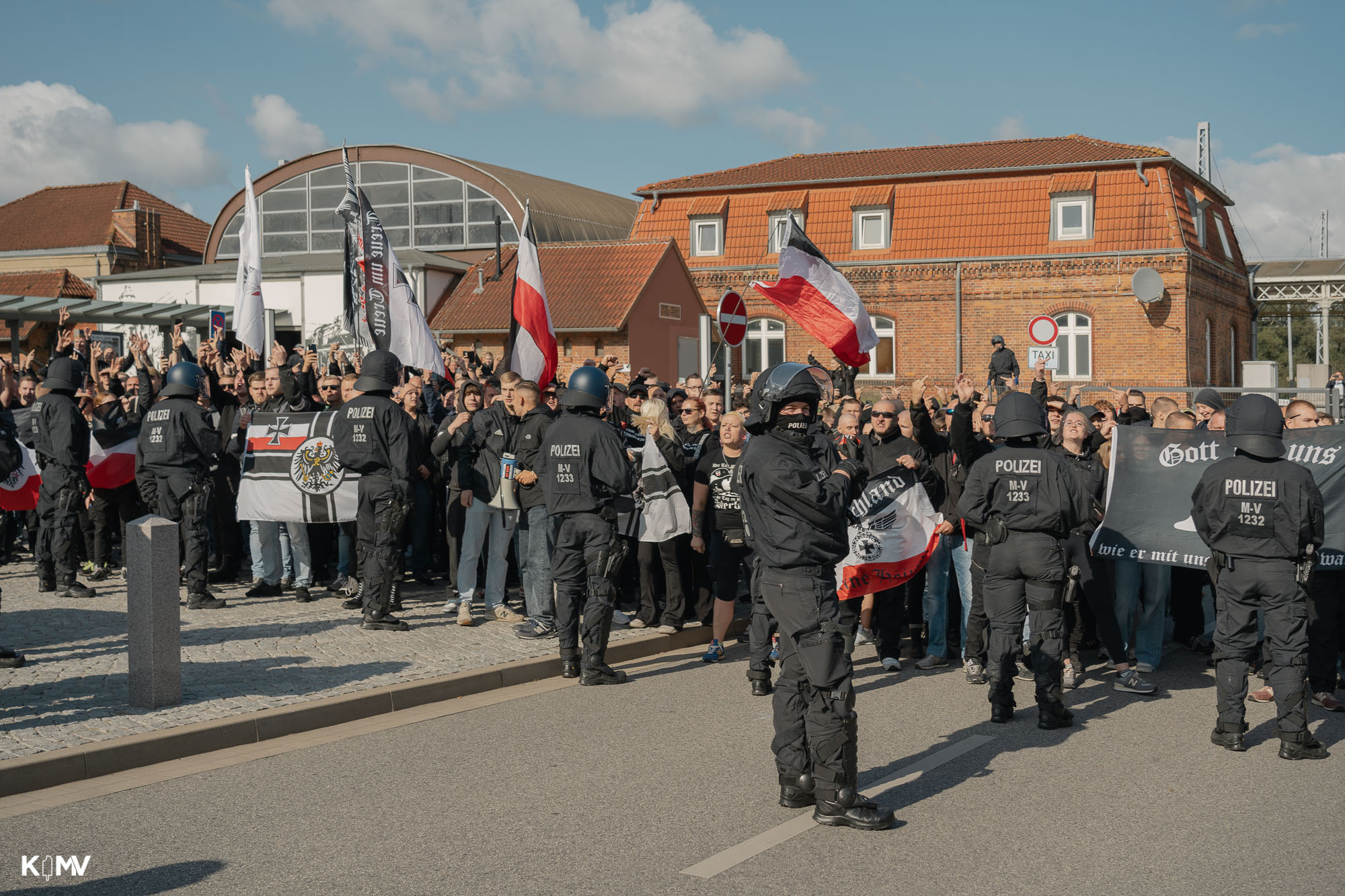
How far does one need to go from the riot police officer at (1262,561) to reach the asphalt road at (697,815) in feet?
0.96

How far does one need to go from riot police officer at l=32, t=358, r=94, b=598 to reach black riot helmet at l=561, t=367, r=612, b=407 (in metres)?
5.22

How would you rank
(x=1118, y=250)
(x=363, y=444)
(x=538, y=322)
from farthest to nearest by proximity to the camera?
(x=1118, y=250)
(x=538, y=322)
(x=363, y=444)

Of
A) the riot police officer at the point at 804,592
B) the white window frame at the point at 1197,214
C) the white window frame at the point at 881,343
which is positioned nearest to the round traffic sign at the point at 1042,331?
the riot police officer at the point at 804,592

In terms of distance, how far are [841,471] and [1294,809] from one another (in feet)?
8.71

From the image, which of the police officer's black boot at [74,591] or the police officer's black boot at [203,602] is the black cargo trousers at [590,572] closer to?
the police officer's black boot at [203,602]

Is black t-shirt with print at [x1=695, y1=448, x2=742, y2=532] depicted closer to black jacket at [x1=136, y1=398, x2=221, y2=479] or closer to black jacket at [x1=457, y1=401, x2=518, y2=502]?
black jacket at [x1=457, y1=401, x2=518, y2=502]

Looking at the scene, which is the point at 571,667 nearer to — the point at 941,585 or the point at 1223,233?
the point at 941,585

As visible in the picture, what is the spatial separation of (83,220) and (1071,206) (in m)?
46.6

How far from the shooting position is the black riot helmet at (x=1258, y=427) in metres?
7.16

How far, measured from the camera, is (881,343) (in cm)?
3703

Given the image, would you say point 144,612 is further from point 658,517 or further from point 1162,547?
point 1162,547

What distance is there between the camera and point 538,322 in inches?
468

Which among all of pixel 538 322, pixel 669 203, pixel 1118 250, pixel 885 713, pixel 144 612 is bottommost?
pixel 885 713

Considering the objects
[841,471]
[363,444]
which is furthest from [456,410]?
[841,471]
